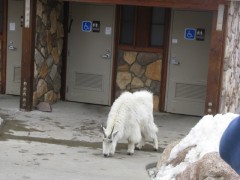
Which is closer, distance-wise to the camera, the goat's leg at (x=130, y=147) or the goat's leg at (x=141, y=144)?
the goat's leg at (x=130, y=147)

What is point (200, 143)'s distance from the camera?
5.52 m

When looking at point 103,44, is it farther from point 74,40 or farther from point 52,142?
point 52,142

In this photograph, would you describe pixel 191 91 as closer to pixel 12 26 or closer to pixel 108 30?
pixel 108 30

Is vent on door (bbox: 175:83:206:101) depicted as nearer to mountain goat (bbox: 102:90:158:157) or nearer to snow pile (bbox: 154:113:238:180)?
mountain goat (bbox: 102:90:158:157)

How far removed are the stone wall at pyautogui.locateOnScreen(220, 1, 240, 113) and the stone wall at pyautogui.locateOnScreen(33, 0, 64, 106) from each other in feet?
12.6

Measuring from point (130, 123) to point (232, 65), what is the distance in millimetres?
3303

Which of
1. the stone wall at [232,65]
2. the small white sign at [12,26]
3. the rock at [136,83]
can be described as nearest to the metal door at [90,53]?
the rock at [136,83]

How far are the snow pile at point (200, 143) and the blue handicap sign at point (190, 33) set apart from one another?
4865mm

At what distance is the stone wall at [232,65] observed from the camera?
9125 millimetres

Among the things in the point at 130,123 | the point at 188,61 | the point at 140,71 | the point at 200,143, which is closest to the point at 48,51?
the point at 140,71

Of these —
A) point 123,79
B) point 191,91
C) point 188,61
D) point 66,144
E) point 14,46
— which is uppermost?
point 14,46

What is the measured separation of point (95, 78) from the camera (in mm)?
11344

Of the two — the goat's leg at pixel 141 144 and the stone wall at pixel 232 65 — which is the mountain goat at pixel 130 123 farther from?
the stone wall at pixel 232 65

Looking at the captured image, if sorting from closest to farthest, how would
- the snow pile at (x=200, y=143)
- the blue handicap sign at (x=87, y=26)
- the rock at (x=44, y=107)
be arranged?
1. the snow pile at (x=200, y=143)
2. the rock at (x=44, y=107)
3. the blue handicap sign at (x=87, y=26)
